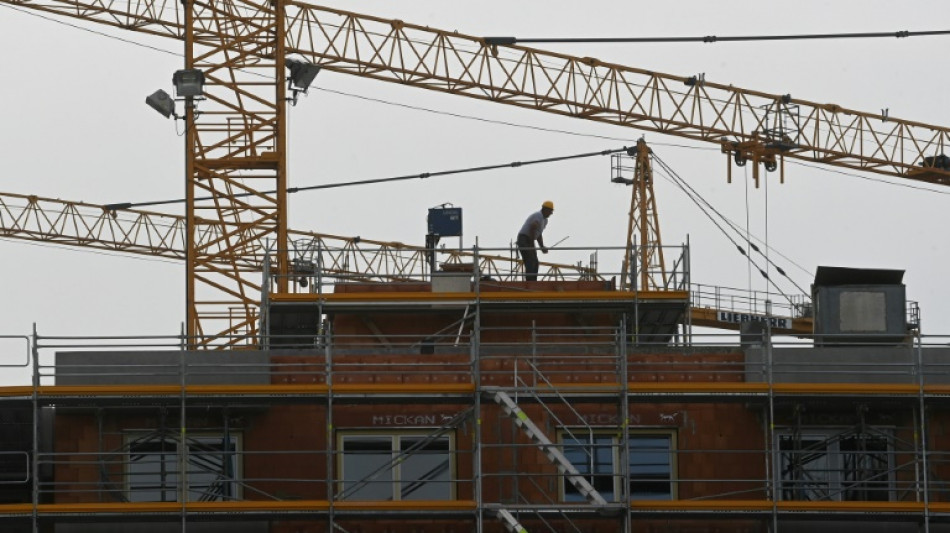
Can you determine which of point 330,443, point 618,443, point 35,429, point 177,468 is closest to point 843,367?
point 618,443

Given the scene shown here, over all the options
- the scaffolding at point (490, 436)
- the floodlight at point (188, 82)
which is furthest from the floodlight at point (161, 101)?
the scaffolding at point (490, 436)

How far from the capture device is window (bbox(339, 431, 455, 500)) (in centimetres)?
3806

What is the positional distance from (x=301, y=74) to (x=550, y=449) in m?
36.5

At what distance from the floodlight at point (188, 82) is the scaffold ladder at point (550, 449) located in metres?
33.9

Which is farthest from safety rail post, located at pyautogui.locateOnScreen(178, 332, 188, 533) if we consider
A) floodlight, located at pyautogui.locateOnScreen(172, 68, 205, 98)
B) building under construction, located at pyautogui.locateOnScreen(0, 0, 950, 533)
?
floodlight, located at pyautogui.locateOnScreen(172, 68, 205, 98)

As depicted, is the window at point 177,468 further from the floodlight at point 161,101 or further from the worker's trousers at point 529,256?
the floodlight at point 161,101

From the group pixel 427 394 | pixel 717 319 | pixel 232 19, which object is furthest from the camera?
pixel 717 319

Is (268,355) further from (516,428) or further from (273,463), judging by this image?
(516,428)

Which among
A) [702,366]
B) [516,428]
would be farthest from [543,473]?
[702,366]

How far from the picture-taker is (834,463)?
3838 centimetres

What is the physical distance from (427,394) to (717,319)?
205ft

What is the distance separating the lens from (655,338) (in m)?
45.4

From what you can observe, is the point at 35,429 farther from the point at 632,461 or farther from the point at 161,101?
the point at 161,101

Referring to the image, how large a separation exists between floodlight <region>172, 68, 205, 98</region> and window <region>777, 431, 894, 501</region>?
34398 mm
